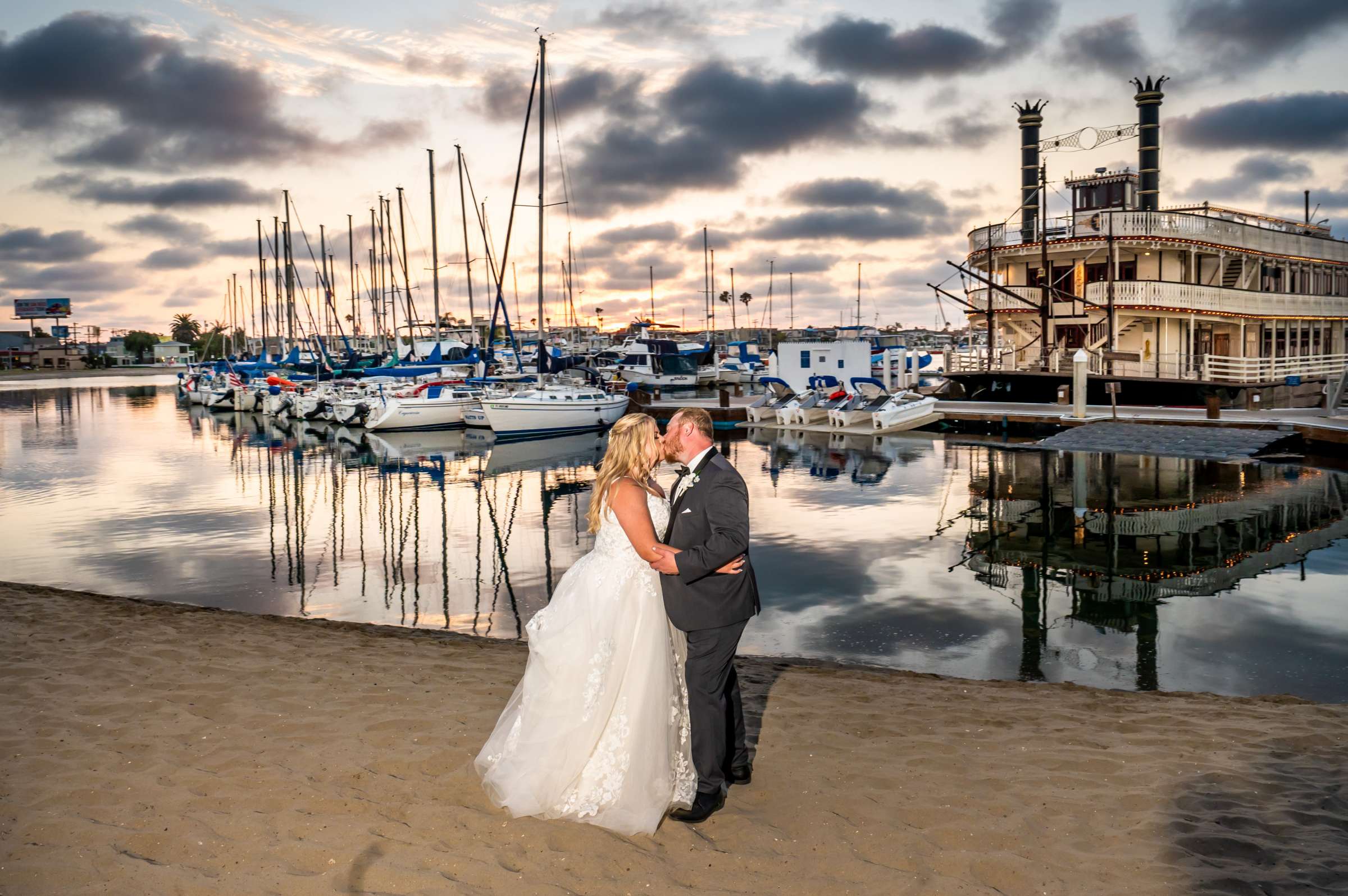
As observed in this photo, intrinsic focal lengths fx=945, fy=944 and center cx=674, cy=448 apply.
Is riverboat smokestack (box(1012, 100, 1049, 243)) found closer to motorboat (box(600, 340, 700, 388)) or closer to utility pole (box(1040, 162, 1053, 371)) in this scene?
utility pole (box(1040, 162, 1053, 371))

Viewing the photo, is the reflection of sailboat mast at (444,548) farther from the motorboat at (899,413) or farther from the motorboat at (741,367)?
the motorboat at (741,367)

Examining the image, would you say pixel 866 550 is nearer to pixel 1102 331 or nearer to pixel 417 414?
pixel 1102 331

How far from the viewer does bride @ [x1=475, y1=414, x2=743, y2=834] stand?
516cm

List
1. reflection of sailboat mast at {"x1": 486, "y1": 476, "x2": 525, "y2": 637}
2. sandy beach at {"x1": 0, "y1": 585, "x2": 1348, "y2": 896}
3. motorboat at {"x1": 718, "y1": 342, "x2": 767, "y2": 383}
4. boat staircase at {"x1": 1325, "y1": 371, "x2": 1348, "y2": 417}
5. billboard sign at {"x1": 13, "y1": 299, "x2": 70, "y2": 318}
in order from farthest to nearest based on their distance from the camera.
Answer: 1. billboard sign at {"x1": 13, "y1": 299, "x2": 70, "y2": 318}
2. motorboat at {"x1": 718, "y1": 342, "x2": 767, "y2": 383}
3. boat staircase at {"x1": 1325, "y1": 371, "x2": 1348, "y2": 417}
4. reflection of sailboat mast at {"x1": 486, "y1": 476, "x2": 525, "y2": 637}
5. sandy beach at {"x1": 0, "y1": 585, "x2": 1348, "y2": 896}

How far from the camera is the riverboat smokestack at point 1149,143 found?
130ft

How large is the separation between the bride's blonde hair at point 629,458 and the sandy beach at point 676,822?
190cm

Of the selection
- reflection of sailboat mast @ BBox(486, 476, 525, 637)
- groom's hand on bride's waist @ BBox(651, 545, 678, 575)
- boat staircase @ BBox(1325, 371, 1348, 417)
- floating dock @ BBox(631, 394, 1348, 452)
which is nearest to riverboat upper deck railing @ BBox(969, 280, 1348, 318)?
floating dock @ BBox(631, 394, 1348, 452)

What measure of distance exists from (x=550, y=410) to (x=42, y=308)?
187463 millimetres

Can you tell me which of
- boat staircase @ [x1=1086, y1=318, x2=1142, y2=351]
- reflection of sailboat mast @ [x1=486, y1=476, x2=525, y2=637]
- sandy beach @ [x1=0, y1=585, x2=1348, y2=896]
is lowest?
reflection of sailboat mast @ [x1=486, y1=476, x2=525, y2=637]

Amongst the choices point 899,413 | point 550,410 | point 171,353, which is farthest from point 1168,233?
point 171,353

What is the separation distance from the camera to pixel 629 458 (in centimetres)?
512

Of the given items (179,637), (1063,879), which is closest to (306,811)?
(1063,879)

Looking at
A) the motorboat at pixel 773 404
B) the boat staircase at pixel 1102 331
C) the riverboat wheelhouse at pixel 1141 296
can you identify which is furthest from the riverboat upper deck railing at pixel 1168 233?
the motorboat at pixel 773 404

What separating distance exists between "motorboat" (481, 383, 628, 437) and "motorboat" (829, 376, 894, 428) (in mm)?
9160
